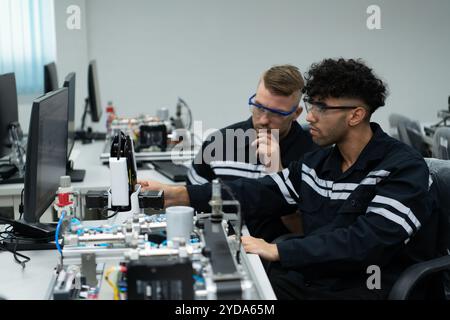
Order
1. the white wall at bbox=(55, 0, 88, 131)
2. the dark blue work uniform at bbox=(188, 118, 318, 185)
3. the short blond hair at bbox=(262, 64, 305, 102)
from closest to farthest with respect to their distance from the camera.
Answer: the short blond hair at bbox=(262, 64, 305, 102), the dark blue work uniform at bbox=(188, 118, 318, 185), the white wall at bbox=(55, 0, 88, 131)

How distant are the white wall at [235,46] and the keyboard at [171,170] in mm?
1899

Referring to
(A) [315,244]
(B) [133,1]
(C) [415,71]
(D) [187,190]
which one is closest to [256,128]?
(D) [187,190]

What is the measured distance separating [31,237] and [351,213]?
1.12 m

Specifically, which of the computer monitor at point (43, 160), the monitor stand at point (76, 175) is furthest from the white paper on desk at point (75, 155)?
the computer monitor at point (43, 160)

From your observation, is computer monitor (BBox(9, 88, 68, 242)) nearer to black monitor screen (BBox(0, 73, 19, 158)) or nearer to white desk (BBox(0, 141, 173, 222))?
white desk (BBox(0, 141, 173, 222))

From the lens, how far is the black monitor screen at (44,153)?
1969 mm

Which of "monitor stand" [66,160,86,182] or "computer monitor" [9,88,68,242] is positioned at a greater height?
"computer monitor" [9,88,68,242]

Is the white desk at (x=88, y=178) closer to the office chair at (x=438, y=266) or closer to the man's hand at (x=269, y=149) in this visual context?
the man's hand at (x=269, y=149)

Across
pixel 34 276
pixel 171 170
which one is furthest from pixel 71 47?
pixel 34 276

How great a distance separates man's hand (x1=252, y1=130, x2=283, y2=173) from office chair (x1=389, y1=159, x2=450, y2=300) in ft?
2.08

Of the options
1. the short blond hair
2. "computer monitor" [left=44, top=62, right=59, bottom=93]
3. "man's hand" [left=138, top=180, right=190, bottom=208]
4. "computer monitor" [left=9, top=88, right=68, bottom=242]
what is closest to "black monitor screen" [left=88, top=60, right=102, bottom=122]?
"computer monitor" [left=44, top=62, right=59, bottom=93]

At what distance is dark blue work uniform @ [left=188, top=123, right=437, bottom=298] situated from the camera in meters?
2.00

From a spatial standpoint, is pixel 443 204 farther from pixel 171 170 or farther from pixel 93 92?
pixel 93 92

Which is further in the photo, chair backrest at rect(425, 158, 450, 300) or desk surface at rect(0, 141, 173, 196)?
desk surface at rect(0, 141, 173, 196)
